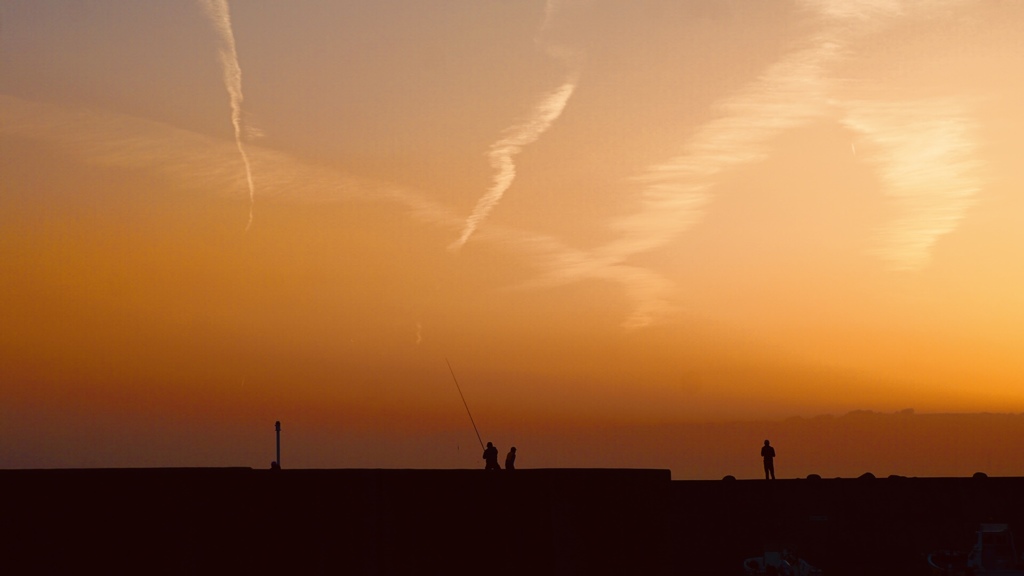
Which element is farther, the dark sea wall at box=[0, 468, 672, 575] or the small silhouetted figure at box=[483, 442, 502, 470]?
the small silhouetted figure at box=[483, 442, 502, 470]

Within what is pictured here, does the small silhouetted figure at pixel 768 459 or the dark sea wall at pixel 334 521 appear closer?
the dark sea wall at pixel 334 521

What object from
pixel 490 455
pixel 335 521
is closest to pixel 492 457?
pixel 490 455


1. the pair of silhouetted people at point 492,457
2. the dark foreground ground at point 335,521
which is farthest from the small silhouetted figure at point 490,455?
the dark foreground ground at point 335,521

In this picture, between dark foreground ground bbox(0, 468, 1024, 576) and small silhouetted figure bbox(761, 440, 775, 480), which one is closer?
dark foreground ground bbox(0, 468, 1024, 576)

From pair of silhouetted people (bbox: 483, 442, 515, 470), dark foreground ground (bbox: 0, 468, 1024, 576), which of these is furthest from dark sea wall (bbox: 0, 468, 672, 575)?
pair of silhouetted people (bbox: 483, 442, 515, 470)

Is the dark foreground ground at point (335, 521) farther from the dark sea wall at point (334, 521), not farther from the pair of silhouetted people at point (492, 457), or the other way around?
the pair of silhouetted people at point (492, 457)

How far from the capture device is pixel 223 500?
1291cm

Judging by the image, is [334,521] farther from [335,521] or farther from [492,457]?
[492,457]

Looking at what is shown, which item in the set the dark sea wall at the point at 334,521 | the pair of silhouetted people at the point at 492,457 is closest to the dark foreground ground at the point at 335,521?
the dark sea wall at the point at 334,521

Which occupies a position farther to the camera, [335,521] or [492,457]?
[492,457]

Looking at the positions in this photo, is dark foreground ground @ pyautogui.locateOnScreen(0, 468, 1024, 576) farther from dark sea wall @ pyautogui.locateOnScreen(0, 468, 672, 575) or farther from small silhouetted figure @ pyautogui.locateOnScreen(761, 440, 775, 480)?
small silhouetted figure @ pyautogui.locateOnScreen(761, 440, 775, 480)

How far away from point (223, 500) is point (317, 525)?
3.68ft

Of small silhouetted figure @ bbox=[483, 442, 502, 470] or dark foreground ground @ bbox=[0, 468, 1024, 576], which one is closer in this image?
dark foreground ground @ bbox=[0, 468, 1024, 576]

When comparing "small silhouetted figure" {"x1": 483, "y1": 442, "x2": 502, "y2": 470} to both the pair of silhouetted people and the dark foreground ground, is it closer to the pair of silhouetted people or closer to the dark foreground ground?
the pair of silhouetted people
